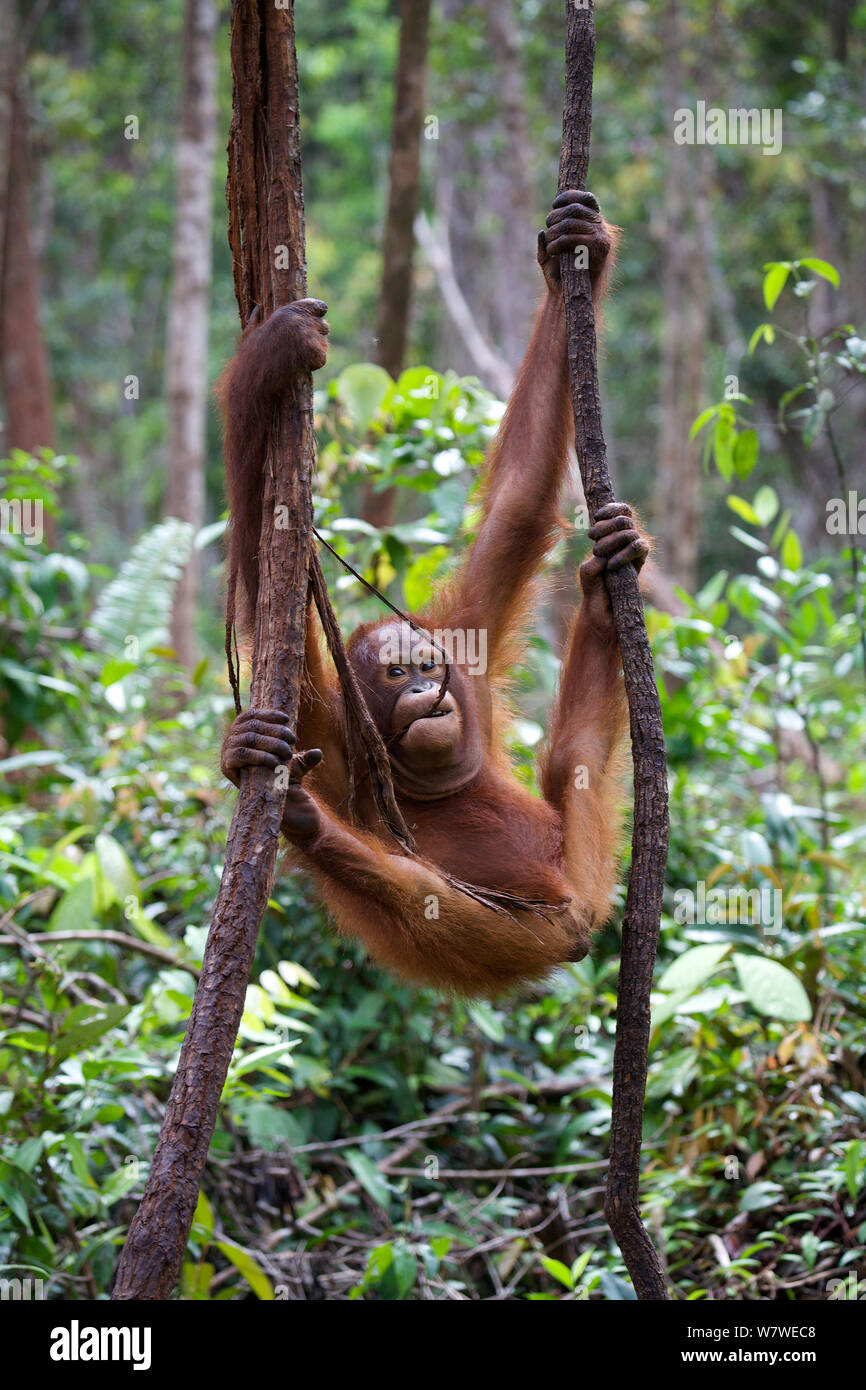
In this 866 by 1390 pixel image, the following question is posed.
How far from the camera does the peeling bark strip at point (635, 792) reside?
7.86 feet

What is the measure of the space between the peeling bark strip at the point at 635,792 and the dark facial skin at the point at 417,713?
2.30 feet

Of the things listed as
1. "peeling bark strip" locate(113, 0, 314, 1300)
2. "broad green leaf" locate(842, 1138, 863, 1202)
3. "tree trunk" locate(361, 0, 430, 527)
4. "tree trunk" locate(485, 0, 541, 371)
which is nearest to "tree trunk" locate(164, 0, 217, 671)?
"tree trunk" locate(485, 0, 541, 371)

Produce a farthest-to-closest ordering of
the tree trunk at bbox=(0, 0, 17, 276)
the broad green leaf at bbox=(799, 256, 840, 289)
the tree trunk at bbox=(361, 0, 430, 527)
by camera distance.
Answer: the tree trunk at bbox=(0, 0, 17, 276) → the tree trunk at bbox=(361, 0, 430, 527) → the broad green leaf at bbox=(799, 256, 840, 289)

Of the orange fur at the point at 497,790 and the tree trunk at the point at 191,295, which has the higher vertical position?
the tree trunk at the point at 191,295

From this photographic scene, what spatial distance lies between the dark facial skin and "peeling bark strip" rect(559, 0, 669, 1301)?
701 mm

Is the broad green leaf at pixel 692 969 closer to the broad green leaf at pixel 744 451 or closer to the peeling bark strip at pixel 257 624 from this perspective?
the broad green leaf at pixel 744 451

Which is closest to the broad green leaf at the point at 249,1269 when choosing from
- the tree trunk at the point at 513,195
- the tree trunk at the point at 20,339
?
the tree trunk at the point at 20,339

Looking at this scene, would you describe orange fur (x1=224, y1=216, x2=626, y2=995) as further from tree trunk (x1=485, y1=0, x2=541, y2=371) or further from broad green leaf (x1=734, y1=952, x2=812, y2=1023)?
tree trunk (x1=485, y1=0, x2=541, y2=371)

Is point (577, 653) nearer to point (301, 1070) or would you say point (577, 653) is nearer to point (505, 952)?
point (505, 952)

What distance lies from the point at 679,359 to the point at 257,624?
10764 millimetres

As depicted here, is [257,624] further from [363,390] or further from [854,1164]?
[363,390]

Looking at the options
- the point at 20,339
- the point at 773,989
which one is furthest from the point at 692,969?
the point at 20,339

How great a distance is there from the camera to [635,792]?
2.51 meters

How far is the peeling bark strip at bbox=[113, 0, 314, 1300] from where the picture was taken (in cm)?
196
